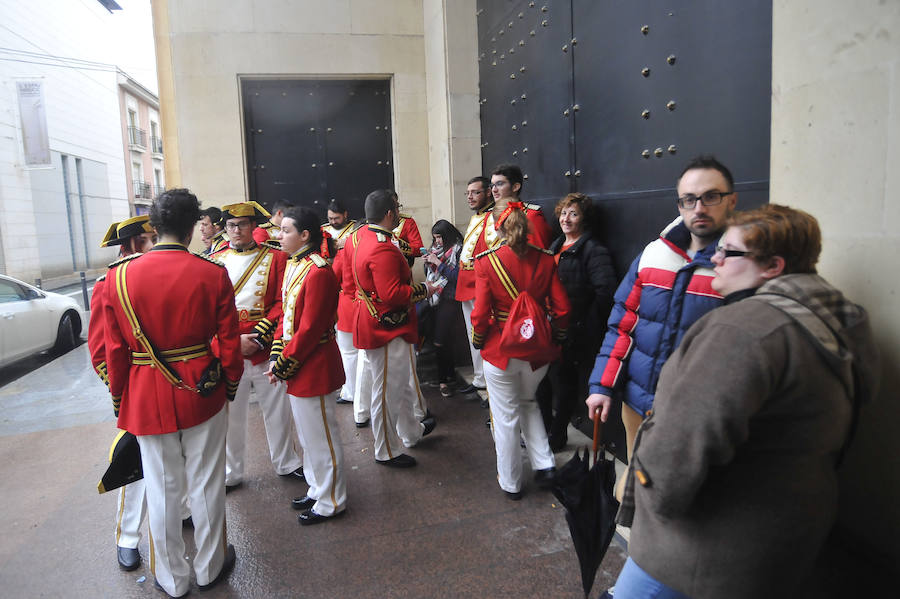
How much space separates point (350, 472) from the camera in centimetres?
439

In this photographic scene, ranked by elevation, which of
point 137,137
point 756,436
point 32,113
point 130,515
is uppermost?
point 137,137

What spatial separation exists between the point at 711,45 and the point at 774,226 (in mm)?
1963

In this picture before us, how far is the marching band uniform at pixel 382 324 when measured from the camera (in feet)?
13.3

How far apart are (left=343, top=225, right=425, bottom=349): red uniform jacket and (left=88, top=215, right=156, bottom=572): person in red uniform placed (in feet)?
4.57

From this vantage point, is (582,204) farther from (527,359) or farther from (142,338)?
(142,338)

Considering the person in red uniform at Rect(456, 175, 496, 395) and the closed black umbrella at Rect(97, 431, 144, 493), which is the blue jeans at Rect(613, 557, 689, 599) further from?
the person in red uniform at Rect(456, 175, 496, 395)

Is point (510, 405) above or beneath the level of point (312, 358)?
beneath

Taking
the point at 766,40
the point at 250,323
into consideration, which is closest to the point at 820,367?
the point at 766,40

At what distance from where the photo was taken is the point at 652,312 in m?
2.47

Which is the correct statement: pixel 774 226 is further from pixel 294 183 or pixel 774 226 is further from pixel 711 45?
pixel 294 183

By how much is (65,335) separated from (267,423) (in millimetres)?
7240

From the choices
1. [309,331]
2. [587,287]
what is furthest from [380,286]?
[587,287]

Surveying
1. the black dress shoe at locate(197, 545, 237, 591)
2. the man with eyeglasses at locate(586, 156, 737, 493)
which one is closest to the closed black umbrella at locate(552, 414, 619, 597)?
the man with eyeglasses at locate(586, 156, 737, 493)

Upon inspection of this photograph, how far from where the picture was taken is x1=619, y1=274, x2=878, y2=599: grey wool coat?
132 cm
